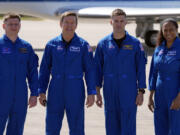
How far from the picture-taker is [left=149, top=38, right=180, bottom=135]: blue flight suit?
6.15 metres

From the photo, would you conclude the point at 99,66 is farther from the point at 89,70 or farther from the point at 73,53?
the point at 73,53

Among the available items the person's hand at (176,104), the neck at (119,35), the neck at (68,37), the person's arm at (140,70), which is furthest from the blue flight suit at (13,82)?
the person's hand at (176,104)

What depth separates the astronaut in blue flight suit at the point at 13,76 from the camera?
5953mm

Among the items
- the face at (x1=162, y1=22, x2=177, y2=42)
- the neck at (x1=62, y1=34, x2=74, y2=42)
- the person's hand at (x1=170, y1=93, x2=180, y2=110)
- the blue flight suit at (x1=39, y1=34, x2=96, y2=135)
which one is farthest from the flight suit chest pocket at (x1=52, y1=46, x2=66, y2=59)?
the person's hand at (x1=170, y1=93, x2=180, y2=110)

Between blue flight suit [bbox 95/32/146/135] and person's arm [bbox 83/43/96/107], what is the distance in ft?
0.57

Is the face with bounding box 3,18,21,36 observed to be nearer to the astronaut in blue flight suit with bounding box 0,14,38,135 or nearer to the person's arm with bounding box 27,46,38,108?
the astronaut in blue flight suit with bounding box 0,14,38,135

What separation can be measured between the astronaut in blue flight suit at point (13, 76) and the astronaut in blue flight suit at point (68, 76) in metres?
0.31

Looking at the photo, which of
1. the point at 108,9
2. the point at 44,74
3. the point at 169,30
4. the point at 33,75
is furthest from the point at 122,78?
the point at 108,9

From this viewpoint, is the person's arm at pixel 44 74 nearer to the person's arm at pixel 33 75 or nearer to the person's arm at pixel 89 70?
the person's arm at pixel 33 75

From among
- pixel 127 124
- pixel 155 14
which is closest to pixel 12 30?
pixel 127 124

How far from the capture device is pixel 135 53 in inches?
247

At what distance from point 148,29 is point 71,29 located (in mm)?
14045

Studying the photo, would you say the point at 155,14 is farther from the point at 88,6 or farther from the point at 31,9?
the point at 31,9

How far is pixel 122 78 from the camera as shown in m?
6.23
